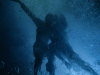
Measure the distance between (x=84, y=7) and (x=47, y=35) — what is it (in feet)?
9.78

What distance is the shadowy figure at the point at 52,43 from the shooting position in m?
4.61

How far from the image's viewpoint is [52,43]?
5445 millimetres

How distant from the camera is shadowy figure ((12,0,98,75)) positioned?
4613 millimetres

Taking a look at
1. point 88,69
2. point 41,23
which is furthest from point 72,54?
point 41,23

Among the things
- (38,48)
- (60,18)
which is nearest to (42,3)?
(60,18)

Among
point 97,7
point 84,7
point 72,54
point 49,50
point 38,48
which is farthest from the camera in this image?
point 49,50

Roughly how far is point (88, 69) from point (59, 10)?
167 inches

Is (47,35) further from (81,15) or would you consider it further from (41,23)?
(81,15)

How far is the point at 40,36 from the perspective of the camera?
15.7ft

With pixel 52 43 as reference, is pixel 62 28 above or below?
above

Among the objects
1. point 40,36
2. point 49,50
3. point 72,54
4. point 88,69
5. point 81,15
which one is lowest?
point 88,69

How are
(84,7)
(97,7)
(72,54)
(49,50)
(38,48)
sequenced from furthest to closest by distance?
(49,50), (38,48), (72,54), (84,7), (97,7)

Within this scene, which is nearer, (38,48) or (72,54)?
(72,54)

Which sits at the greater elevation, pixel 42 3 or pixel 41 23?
pixel 42 3
